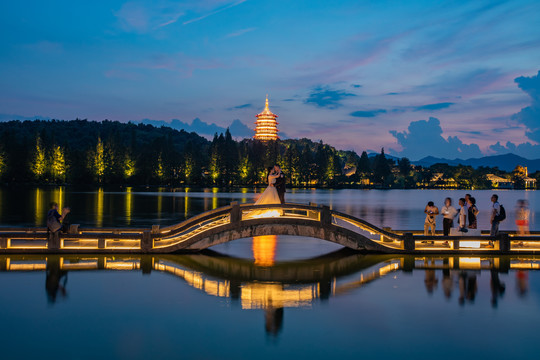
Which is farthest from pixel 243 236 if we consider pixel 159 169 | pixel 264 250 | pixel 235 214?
pixel 159 169

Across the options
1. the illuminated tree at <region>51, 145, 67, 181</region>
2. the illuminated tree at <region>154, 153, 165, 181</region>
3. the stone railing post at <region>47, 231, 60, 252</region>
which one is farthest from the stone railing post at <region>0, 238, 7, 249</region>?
the illuminated tree at <region>154, 153, 165, 181</region>

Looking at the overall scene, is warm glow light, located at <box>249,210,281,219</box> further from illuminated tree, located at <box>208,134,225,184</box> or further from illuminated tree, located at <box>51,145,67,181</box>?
illuminated tree, located at <box>208,134,225,184</box>

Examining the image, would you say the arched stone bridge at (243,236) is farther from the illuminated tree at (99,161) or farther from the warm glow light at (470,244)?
the illuminated tree at (99,161)

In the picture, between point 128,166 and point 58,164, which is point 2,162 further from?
point 128,166

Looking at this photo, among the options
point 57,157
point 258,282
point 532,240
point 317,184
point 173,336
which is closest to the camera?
point 173,336

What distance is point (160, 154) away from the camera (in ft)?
389

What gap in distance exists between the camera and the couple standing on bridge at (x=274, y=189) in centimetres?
2003

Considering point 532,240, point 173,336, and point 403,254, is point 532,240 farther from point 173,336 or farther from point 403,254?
point 173,336

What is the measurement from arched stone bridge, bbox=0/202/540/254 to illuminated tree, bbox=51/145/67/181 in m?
96.8

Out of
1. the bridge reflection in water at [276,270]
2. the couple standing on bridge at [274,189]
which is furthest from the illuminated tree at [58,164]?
the couple standing on bridge at [274,189]

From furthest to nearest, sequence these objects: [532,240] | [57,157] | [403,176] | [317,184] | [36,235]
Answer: [403,176], [317,184], [57,157], [532,240], [36,235]

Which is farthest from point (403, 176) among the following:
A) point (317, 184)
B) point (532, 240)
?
point (532, 240)

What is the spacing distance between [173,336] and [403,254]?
1183 centimetres

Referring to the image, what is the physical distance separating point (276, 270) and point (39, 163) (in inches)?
4084
